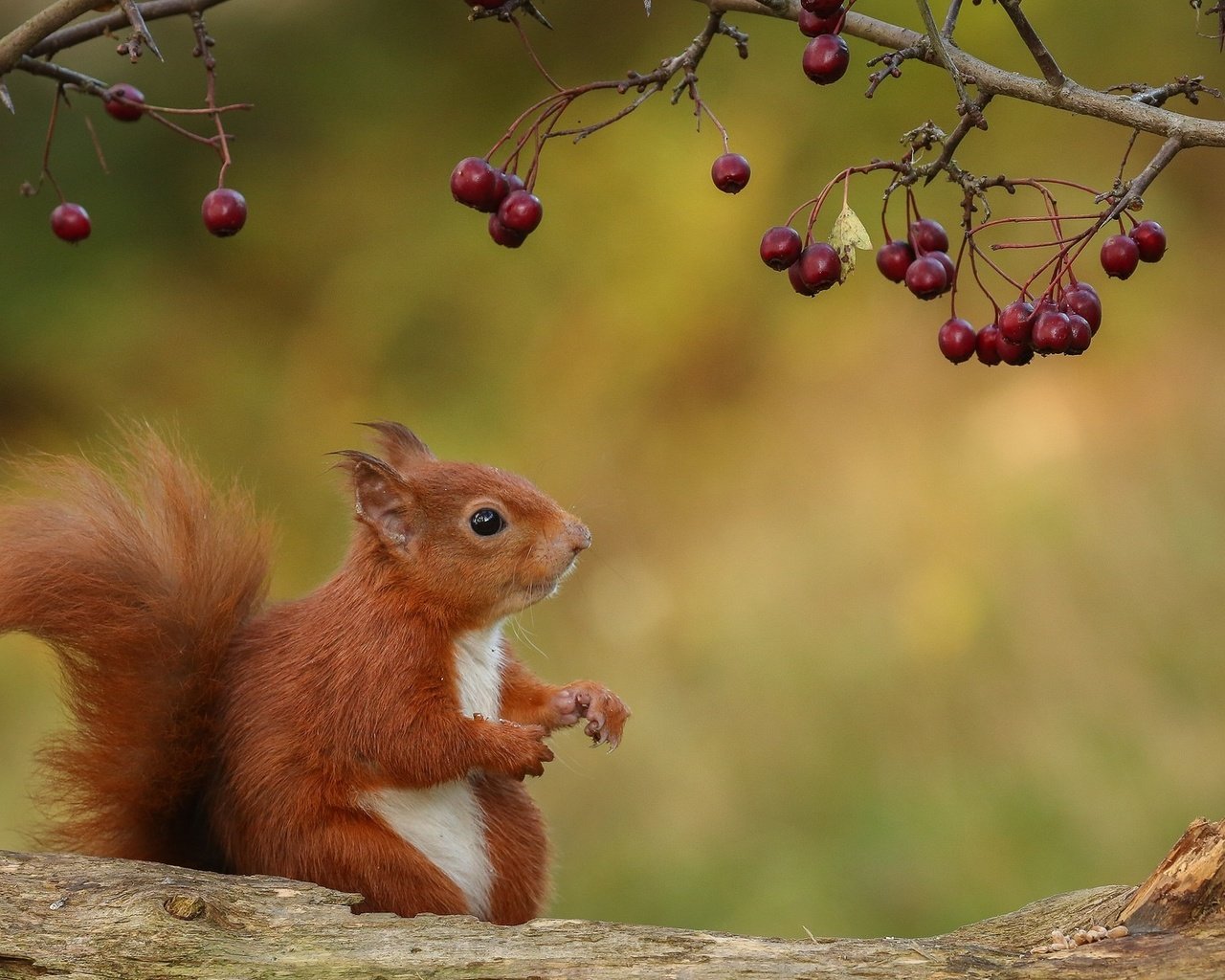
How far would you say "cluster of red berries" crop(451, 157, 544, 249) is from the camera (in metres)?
1.58

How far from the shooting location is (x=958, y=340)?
1.68 metres

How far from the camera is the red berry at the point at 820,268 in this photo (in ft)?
5.25

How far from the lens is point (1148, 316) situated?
11.8ft

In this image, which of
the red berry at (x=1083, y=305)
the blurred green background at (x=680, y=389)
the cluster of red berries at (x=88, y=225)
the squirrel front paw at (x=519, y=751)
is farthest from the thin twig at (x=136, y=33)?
the blurred green background at (x=680, y=389)

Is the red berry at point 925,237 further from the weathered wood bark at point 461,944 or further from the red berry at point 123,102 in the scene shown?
the red berry at point 123,102

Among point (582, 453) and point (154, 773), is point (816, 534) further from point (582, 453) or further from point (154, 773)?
point (154, 773)

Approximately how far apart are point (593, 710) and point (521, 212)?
71 centimetres

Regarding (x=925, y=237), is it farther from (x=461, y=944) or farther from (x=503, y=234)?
(x=461, y=944)

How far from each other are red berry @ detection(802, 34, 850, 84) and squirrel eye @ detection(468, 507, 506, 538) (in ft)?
2.41

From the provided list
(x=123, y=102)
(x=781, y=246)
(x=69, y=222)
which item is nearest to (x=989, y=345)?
(x=781, y=246)

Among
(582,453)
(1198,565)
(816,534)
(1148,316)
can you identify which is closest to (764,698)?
(816,534)

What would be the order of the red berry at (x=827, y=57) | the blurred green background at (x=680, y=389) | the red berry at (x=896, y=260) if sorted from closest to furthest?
the red berry at (x=827, y=57) → the red berry at (x=896, y=260) → the blurred green background at (x=680, y=389)

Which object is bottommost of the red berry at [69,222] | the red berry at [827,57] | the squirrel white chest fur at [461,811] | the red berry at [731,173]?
the squirrel white chest fur at [461,811]

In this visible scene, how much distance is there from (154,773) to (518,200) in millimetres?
925
